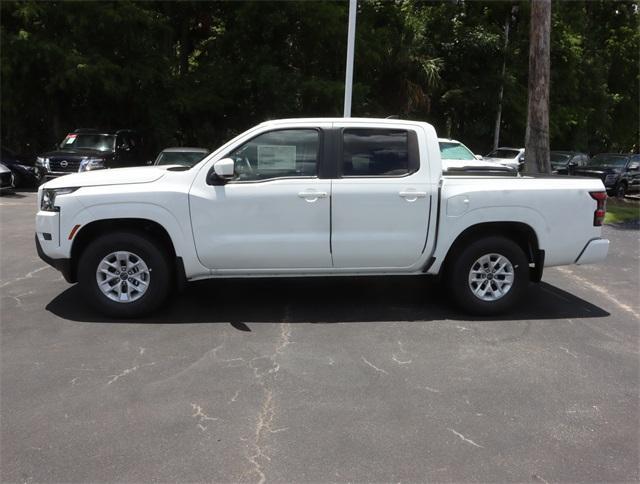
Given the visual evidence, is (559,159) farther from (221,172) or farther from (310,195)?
(221,172)

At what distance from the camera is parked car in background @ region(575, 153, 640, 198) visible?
20.3 meters

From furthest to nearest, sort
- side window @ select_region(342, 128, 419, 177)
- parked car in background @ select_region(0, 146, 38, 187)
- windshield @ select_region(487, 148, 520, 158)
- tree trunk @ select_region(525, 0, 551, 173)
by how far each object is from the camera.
Answer: windshield @ select_region(487, 148, 520, 158), parked car in background @ select_region(0, 146, 38, 187), tree trunk @ select_region(525, 0, 551, 173), side window @ select_region(342, 128, 419, 177)

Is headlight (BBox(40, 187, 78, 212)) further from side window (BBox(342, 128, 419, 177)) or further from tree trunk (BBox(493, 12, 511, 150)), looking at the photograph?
tree trunk (BBox(493, 12, 511, 150))

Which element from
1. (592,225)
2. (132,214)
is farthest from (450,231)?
(132,214)

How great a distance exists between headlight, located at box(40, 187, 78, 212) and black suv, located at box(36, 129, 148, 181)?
32.2 ft

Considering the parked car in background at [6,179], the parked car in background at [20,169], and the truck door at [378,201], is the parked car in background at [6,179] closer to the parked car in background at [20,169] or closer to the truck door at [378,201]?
the parked car in background at [20,169]

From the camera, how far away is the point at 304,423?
378cm

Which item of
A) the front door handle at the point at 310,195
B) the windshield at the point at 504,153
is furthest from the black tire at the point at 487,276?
the windshield at the point at 504,153

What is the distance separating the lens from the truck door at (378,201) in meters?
5.68

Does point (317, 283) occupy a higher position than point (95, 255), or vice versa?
point (95, 255)

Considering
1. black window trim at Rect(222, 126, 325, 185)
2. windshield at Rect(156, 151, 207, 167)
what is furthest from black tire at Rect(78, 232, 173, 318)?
windshield at Rect(156, 151, 207, 167)

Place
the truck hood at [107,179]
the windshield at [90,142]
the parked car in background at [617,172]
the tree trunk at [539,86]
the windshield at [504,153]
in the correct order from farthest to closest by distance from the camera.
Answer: the windshield at [504,153] → the parked car in background at [617,172] → the windshield at [90,142] → the tree trunk at [539,86] → the truck hood at [107,179]

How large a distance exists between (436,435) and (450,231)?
257 cm

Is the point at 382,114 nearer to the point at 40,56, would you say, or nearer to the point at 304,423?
the point at 40,56
